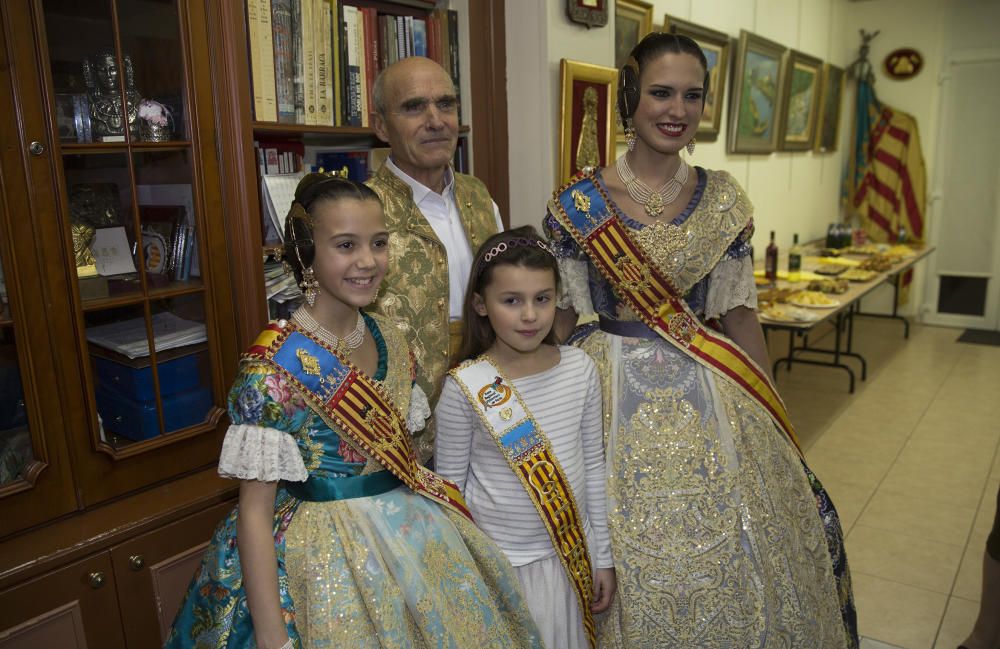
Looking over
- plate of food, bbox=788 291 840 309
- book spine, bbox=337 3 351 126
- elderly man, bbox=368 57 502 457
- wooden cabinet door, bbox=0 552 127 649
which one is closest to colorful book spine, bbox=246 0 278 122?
book spine, bbox=337 3 351 126

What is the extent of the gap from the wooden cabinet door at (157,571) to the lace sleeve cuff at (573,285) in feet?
3.15

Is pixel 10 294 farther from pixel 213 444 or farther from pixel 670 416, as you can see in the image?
pixel 670 416

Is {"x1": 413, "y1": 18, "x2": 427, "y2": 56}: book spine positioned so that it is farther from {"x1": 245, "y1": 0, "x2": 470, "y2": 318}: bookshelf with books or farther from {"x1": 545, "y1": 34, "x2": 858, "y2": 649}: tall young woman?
{"x1": 545, "y1": 34, "x2": 858, "y2": 649}: tall young woman

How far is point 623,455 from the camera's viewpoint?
1586 millimetres

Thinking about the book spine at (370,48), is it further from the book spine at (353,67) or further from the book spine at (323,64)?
the book spine at (323,64)

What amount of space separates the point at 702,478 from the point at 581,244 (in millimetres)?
Result: 552

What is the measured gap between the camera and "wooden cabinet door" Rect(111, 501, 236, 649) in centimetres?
170

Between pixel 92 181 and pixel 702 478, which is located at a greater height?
pixel 92 181

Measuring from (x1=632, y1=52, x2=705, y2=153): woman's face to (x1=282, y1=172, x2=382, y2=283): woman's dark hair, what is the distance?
66 centimetres

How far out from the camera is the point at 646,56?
1586 mm

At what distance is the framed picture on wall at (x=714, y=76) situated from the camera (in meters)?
4.16

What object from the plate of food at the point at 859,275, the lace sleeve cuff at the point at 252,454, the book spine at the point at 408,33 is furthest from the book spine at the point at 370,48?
the plate of food at the point at 859,275

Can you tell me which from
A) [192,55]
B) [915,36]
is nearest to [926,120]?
[915,36]

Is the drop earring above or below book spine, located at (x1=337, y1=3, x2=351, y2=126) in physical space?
below
